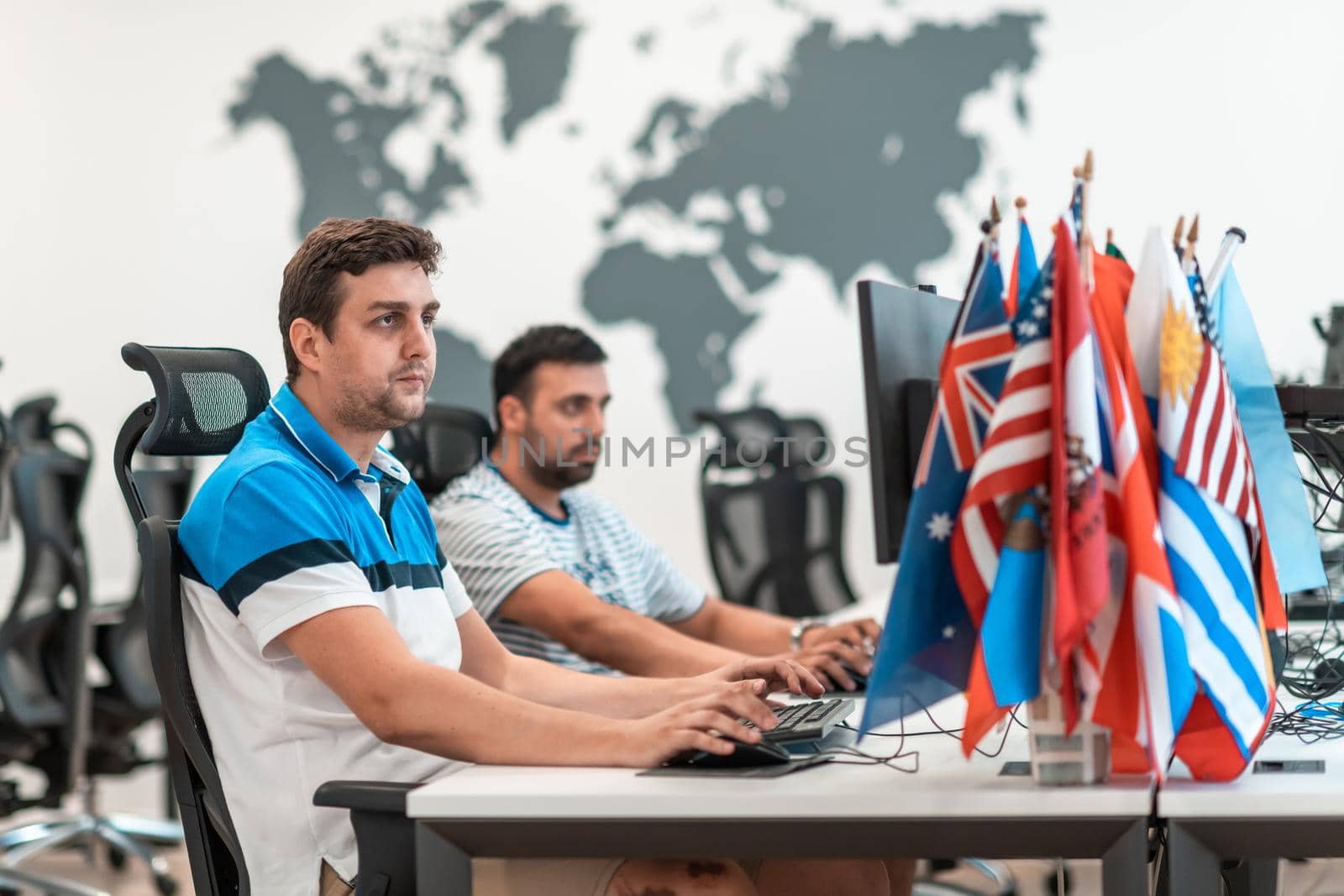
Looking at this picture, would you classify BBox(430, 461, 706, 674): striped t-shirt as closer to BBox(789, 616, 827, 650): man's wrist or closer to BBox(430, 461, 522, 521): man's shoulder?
BBox(430, 461, 522, 521): man's shoulder

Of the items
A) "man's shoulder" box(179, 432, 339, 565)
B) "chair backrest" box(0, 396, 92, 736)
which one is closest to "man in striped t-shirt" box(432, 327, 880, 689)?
"man's shoulder" box(179, 432, 339, 565)

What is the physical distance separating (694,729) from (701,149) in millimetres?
3581

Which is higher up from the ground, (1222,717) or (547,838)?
(1222,717)

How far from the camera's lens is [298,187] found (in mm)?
4816

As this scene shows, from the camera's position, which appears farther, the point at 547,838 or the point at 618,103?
the point at 618,103

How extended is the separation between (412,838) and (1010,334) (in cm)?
72

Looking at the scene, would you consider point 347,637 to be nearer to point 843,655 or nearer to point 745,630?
point 843,655

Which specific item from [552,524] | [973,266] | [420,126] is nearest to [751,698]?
[973,266]

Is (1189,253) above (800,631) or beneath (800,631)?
above

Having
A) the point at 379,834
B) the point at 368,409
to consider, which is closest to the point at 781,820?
the point at 379,834

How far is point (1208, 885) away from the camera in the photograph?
117 cm

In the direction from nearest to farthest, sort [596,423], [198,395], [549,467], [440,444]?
[198,395] → [440,444] → [549,467] → [596,423]

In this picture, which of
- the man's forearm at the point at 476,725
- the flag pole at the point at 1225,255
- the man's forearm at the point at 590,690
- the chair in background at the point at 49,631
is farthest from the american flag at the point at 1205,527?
the chair in background at the point at 49,631

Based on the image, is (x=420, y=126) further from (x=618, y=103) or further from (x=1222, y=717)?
(x=1222, y=717)
